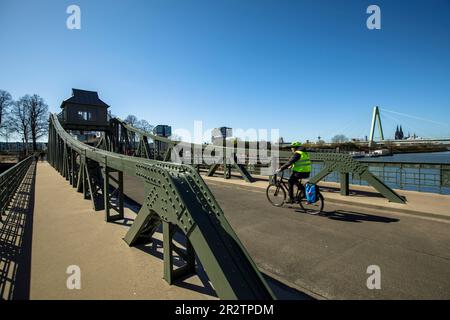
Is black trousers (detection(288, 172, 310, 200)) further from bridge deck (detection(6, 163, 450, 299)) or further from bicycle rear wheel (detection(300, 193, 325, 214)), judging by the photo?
bridge deck (detection(6, 163, 450, 299))

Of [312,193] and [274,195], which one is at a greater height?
[312,193]

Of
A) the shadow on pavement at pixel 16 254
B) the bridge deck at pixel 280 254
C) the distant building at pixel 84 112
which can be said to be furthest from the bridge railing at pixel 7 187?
the distant building at pixel 84 112

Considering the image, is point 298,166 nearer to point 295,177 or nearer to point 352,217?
point 295,177

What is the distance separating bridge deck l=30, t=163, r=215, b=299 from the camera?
2.96 meters

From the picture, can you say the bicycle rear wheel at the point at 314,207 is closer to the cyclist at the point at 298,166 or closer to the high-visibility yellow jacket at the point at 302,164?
the cyclist at the point at 298,166

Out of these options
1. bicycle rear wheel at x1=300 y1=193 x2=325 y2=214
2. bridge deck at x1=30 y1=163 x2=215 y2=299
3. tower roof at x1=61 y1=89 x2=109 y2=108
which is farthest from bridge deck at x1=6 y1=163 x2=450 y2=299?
tower roof at x1=61 y1=89 x2=109 y2=108

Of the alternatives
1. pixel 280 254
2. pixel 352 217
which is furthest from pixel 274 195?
pixel 280 254

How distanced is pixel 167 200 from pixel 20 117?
196 ft

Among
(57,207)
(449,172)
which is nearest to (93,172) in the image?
(57,207)

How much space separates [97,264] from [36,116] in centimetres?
5873

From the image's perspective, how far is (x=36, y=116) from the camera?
48.4 meters

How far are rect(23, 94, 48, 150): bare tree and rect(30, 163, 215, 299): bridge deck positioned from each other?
54506 millimetres
